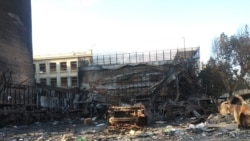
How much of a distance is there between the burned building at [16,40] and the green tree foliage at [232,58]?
714 inches

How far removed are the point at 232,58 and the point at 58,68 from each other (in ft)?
134

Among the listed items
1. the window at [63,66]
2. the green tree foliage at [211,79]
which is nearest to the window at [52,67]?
the window at [63,66]

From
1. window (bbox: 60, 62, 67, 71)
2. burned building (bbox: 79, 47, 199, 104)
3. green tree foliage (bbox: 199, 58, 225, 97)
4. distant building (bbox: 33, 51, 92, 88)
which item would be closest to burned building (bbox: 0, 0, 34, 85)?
burned building (bbox: 79, 47, 199, 104)

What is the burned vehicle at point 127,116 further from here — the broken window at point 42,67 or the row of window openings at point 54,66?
the broken window at point 42,67

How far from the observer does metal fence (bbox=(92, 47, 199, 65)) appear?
49472mm

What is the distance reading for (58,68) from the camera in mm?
74062

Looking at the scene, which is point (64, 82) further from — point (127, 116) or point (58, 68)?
point (127, 116)

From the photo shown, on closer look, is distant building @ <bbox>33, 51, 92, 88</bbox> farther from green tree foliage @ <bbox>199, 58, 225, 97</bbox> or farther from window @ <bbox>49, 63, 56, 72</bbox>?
green tree foliage @ <bbox>199, 58, 225, 97</bbox>

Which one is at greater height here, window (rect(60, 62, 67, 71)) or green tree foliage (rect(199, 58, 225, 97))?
window (rect(60, 62, 67, 71))

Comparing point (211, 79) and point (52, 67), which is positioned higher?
point (52, 67)

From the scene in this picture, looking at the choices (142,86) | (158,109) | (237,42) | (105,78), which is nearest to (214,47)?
(237,42)

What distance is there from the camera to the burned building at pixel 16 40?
110ft

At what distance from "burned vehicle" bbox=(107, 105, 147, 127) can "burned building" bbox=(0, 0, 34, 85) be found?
15125 mm

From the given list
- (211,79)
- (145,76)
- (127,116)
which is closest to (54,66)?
(145,76)
